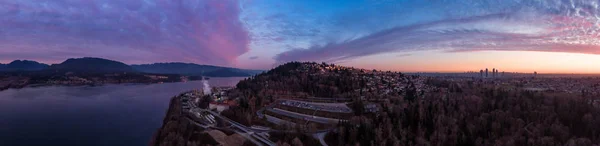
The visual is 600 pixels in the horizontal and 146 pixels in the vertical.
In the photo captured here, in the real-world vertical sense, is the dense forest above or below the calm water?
above

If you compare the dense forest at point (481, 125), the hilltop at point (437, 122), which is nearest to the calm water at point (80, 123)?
the hilltop at point (437, 122)

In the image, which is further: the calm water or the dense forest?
the calm water

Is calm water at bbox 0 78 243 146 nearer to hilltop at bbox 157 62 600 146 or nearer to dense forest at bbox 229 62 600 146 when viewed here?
hilltop at bbox 157 62 600 146

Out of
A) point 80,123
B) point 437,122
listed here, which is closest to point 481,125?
point 437,122

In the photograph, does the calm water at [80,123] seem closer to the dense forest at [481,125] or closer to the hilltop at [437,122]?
the hilltop at [437,122]

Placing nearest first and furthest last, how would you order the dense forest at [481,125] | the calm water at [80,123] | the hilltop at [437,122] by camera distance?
→ 1. the dense forest at [481,125]
2. the hilltop at [437,122]
3. the calm water at [80,123]

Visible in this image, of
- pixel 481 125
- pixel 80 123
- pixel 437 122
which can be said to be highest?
pixel 437 122

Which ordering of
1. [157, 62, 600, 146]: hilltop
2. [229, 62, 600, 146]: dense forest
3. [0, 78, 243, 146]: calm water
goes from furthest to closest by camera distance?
[0, 78, 243, 146]: calm water < [157, 62, 600, 146]: hilltop < [229, 62, 600, 146]: dense forest

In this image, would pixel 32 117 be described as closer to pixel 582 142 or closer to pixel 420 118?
pixel 420 118

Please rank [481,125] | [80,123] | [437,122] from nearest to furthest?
[481,125], [437,122], [80,123]

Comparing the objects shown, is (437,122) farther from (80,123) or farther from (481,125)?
(80,123)

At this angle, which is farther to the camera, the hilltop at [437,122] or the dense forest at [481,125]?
the hilltop at [437,122]

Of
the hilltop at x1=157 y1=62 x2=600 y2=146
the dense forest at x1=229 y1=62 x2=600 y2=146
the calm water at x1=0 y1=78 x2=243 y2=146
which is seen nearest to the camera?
the dense forest at x1=229 y1=62 x2=600 y2=146

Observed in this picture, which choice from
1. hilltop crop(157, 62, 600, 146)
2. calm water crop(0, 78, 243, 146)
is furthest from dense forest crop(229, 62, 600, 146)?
calm water crop(0, 78, 243, 146)
